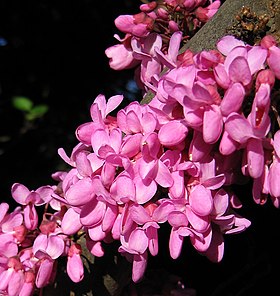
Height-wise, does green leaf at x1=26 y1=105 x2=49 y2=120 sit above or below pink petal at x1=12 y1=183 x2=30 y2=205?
below

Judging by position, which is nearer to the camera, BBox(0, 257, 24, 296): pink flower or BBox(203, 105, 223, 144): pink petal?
BBox(203, 105, 223, 144): pink petal

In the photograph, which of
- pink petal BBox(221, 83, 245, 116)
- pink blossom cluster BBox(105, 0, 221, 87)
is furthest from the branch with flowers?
pink blossom cluster BBox(105, 0, 221, 87)

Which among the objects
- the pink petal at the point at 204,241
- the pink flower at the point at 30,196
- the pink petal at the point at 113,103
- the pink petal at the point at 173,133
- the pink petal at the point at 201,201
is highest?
the pink petal at the point at 173,133

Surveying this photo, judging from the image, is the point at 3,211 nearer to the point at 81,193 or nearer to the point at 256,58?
the point at 81,193

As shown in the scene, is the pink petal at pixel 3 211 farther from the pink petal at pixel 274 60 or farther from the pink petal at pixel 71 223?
the pink petal at pixel 274 60

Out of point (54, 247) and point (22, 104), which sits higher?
point (54, 247)

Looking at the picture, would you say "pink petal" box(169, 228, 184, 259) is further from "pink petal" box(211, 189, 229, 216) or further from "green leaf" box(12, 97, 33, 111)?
"green leaf" box(12, 97, 33, 111)

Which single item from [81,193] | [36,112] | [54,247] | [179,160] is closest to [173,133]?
[179,160]

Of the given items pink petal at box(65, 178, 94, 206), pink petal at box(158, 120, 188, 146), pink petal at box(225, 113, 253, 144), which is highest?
pink petal at box(225, 113, 253, 144)

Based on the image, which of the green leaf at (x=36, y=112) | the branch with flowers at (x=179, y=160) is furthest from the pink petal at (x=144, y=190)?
the green leaf at (x=36, y=112)
